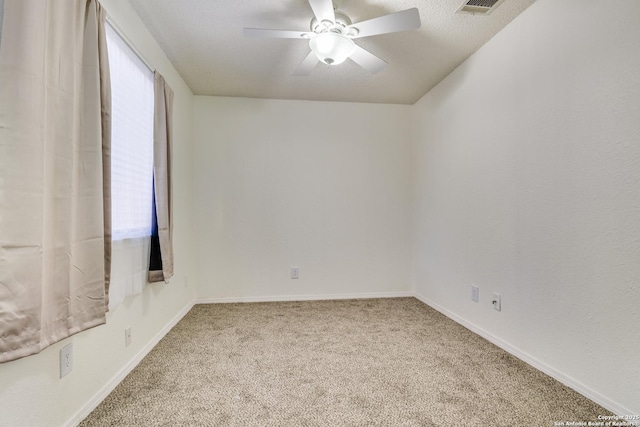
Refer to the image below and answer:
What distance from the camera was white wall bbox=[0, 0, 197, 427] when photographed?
43.7 inches

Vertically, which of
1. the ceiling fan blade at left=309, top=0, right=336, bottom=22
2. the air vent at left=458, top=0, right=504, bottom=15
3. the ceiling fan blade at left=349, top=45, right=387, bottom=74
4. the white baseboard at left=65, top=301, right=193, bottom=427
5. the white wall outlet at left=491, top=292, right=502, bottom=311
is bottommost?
the white baseboard at left=65, top=301, right=193, bottom=427

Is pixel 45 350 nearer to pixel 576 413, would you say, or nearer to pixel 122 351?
pixel 122 351

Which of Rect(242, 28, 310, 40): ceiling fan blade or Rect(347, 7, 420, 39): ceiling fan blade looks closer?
Rect(347, 7, 420, 39): ceiling fan blade

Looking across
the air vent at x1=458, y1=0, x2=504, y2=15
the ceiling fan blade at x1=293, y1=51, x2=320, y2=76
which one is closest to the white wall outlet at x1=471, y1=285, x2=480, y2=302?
the air vent at x1=458, y1=0, x2=504, y2=15

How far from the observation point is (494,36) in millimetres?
2225

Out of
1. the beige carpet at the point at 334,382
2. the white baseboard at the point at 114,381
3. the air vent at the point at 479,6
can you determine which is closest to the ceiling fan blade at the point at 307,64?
the air vent at the point at 479,6

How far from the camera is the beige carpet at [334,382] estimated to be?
56.2 inches

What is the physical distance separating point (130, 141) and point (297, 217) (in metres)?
1.90

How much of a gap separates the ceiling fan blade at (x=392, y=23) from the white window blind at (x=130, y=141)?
1.36 metres

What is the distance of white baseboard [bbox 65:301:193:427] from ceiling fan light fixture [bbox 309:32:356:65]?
2285mm

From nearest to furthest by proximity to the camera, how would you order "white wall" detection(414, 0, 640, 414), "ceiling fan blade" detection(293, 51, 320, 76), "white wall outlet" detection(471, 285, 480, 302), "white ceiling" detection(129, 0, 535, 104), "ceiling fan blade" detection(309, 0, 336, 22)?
1. "white wall" detection(414, 0, 640, 414)
2. "ceiling fan blade" detection(309, 0, 336, 22)
3. "white ceiling" detection(129, 0, 535, 104)
4. "ceiling fan blade" detection(293, 51, 320, 76)
5. "white wall outlet" detection(471, 285, 480, 302)

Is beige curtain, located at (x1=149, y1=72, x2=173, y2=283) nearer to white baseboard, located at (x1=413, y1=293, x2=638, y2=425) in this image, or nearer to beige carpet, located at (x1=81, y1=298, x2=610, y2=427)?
beige carpet, located at (x1=81, y1=298, x2=610, y2=427)

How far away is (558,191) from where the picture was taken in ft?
5.70

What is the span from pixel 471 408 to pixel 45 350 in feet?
6.32
